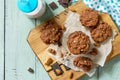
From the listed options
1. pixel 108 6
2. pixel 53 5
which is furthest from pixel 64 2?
pixel 108 6

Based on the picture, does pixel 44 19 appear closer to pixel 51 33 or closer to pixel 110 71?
pixel 51 33

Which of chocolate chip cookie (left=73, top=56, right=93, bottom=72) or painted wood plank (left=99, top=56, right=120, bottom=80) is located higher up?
chocolate chip cookie (left=73, top=56, right=93, bottom=72)

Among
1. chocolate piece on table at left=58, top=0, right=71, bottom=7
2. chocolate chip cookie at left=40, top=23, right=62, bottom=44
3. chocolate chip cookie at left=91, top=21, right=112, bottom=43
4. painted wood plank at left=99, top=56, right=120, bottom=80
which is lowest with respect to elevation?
painted wood plank at left=99, top=56, right=120, bottom=80

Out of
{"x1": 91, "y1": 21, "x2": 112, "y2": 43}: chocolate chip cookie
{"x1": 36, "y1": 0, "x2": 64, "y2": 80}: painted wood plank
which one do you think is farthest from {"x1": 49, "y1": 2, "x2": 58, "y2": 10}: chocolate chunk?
{"x1": 91, "y1": 21, "x2": 112, "y2": 43}: chocolate chip cookie

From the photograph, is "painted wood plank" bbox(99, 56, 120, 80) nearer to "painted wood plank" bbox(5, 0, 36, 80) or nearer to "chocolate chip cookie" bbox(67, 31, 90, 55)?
"chocolate chip cookie" bbox(67, 31, 90, 55)

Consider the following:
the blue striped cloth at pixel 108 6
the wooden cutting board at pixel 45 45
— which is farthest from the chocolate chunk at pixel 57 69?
the blue striped cloth at pixel 108 6

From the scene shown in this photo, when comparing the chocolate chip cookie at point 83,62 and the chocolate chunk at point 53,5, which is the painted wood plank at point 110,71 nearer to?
the chocolate chip cookie at point 83,62
